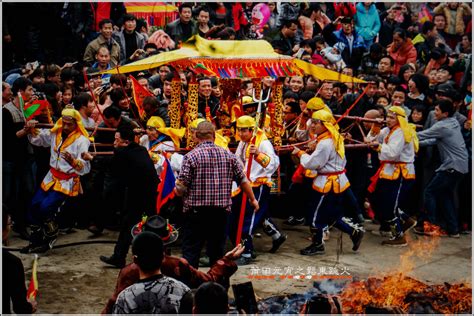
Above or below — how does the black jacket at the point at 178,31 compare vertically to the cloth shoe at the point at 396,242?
above

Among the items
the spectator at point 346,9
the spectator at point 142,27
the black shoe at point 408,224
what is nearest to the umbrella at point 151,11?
the spectator at point 142,27

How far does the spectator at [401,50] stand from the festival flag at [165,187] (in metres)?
7.16

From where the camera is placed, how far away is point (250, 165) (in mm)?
9508

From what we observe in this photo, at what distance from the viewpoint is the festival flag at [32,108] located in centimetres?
981

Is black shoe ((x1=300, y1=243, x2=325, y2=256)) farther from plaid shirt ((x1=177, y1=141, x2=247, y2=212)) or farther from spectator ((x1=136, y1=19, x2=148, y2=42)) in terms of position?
spectator ((x1=136, y1=19, x2=148, y2=42))

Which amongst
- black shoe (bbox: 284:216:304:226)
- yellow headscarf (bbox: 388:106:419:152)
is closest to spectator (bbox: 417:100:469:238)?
yellow headscarf (bbox: 388:106:419:152)

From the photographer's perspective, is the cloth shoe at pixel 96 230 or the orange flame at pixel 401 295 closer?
the orange flame at pixel 401 295

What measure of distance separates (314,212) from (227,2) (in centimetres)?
703

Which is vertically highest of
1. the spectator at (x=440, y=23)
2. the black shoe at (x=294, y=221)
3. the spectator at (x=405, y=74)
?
the spectator at (x=440, y=23)

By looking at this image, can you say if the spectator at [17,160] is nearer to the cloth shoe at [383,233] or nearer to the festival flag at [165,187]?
the festival flag at [165,187]

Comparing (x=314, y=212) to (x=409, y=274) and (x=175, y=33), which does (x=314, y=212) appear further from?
(x=175, y=33)

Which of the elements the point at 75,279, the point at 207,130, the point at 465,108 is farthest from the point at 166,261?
the point at 465,108

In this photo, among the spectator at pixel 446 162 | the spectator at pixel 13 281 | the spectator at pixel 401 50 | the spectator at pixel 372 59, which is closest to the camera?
the spectator at pixel 13 281

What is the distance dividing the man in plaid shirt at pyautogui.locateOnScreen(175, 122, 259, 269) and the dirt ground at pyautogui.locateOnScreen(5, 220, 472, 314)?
0.74 m
